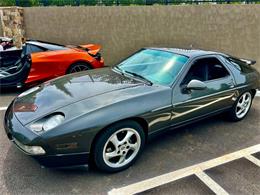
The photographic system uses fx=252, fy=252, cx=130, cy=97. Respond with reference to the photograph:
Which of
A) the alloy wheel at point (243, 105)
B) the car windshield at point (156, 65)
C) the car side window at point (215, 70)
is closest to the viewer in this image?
the car windshield at point (156, 65)

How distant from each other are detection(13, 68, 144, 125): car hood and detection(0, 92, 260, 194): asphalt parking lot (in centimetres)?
61

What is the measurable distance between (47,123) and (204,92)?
210 centimetres

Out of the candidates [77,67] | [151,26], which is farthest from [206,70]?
[151,26]

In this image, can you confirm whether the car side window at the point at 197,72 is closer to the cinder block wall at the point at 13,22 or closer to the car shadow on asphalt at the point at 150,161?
the car shadow on asphalt at the point at 150,161

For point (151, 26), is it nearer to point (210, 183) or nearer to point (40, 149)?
point (210, 183)

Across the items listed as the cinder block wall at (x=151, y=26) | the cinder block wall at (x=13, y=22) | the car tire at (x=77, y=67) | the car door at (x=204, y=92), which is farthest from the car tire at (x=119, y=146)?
the cinder block wall at (x=13, y=22)

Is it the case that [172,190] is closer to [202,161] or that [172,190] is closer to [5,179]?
[202,161]

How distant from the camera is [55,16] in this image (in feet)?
25.1

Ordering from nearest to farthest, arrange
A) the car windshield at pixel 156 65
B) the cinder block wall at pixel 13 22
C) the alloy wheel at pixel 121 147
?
the alloy wheel at pixel 121 147, the car windshield at pixel 156 65, the cinder block wall at pixel 13 22

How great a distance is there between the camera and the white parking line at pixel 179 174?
2.58 metres

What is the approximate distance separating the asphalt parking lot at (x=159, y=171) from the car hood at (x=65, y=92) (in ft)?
1.99

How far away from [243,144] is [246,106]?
1033 mm

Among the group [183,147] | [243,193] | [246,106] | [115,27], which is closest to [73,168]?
[183,147]

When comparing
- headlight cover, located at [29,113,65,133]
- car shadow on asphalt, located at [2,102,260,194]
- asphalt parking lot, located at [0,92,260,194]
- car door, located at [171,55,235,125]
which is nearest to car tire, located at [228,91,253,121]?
car shadow on asphalt, located at [2,102,260,194]
